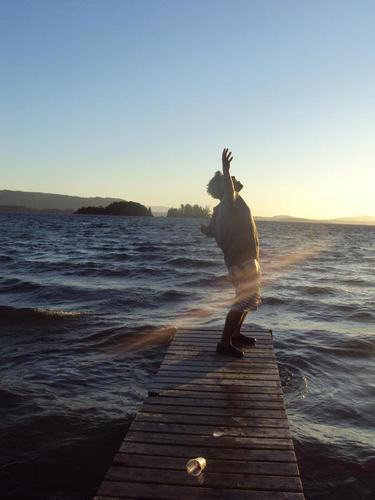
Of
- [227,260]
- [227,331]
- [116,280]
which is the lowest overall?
[116,280]

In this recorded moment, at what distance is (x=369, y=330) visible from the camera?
12586 millimetres

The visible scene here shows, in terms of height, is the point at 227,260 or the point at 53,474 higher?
the point at 227,260

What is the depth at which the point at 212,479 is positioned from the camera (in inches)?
150

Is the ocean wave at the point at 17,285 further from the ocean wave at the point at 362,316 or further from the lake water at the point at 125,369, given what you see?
the ocean wave at the point at 362,316

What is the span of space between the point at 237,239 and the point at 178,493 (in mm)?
3578

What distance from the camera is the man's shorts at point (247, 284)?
6.55 meters

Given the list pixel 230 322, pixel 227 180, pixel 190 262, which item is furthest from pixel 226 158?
pixel 190 262

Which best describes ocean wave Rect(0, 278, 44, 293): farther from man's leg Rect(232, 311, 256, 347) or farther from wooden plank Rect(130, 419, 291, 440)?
wooden plank Rect(130, 419, 291, 440)

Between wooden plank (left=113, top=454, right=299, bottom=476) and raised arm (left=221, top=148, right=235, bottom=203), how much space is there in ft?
10.7

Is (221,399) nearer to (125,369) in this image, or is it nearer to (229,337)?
(229,337)

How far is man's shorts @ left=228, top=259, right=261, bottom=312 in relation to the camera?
655cm

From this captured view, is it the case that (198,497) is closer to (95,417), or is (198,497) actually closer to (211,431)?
(211,431)

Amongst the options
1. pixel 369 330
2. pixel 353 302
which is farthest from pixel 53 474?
pixel 353 302

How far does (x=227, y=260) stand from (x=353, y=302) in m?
11.9
